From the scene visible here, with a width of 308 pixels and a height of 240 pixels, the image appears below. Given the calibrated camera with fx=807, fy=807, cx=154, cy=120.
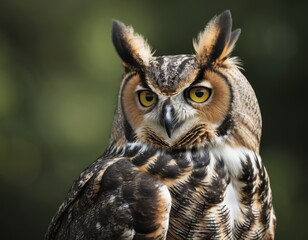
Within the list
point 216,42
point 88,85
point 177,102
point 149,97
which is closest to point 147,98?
point 149,97

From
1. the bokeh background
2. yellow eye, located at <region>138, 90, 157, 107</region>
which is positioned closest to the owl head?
yellow eye, located at <region>138, 90, 157, 107</region>

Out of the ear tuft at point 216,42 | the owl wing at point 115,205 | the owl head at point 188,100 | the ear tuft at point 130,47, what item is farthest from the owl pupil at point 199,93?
the owl wing at point 115,205

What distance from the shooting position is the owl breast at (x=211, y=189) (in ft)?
10.3

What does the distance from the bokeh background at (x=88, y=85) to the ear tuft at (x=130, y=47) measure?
3.10 metres

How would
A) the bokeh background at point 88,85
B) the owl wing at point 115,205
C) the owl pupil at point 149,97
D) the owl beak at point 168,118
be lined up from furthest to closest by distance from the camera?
1. the bokeh background at point 88,85
2. the owl pupil at point 149,97
3. the owl beak at point 168,118
4. the owl wing at point 115,205

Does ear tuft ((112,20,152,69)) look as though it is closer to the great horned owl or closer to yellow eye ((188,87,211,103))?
the great horned owl

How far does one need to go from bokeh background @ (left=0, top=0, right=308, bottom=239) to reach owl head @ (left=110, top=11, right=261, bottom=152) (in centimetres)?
315

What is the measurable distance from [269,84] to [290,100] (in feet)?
0.72

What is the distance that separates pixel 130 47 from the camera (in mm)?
3420

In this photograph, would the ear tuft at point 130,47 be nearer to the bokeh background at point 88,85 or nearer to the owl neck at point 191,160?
the owl neck at point 191,160

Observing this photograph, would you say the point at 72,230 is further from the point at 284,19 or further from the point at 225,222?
the point at 284,19

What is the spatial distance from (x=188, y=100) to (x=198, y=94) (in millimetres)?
53

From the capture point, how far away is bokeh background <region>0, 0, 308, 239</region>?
6641 mm

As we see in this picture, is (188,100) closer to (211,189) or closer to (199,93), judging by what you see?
(199,93)
